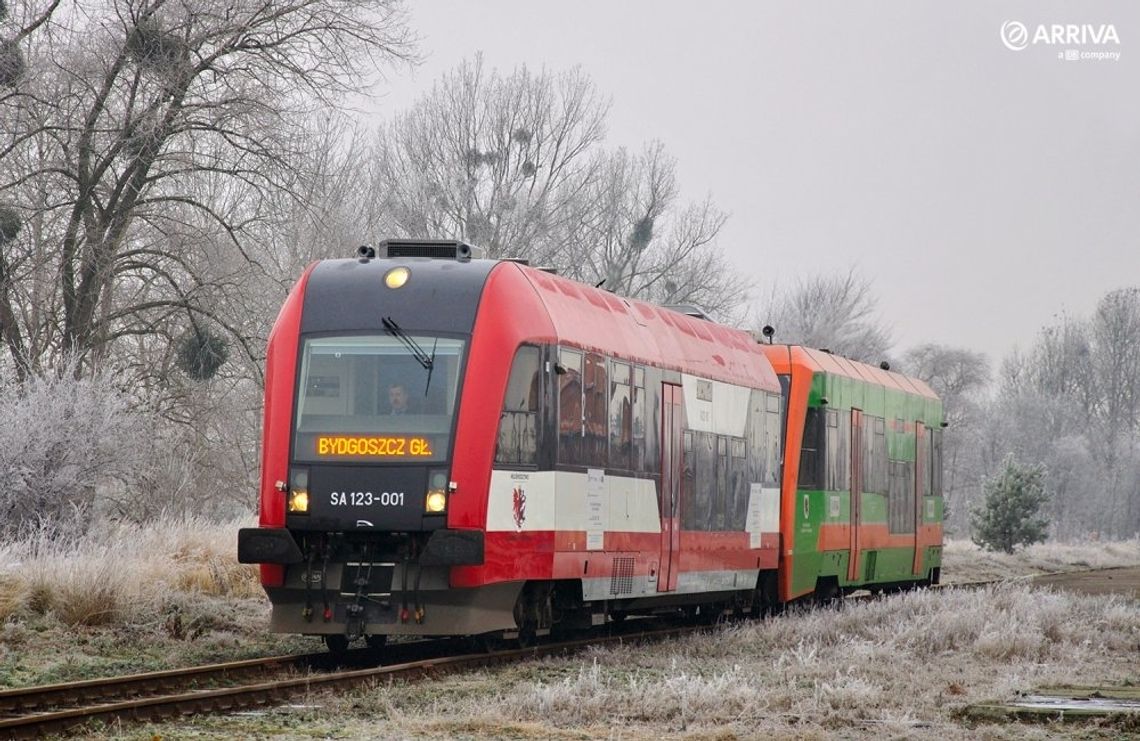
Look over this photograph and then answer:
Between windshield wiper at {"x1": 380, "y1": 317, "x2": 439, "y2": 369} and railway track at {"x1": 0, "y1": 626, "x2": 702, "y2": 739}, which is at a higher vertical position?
windshield wiper at {"x1": 380, "y1": 317, "x2": 439, "y2": 369}

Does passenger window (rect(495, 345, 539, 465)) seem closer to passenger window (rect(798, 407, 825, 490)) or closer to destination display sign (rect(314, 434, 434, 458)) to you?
destination display sign (rect(314, 434, 434, 458))

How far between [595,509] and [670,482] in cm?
232

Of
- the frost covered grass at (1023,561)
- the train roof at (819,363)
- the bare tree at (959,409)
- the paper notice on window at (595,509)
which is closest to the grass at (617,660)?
the paper notice on window at (595,509)

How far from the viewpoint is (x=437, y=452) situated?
45.4 ft

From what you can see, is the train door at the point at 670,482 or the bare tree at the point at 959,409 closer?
the train door at the point at 670,482

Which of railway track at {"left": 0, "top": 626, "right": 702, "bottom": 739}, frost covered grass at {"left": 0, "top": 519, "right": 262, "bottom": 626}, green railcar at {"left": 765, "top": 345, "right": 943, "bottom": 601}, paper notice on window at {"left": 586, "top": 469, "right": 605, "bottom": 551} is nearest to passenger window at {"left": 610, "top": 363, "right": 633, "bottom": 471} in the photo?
paper notice on window at {"left": 586, "top": 469, "right": 605, "bottom": 551}

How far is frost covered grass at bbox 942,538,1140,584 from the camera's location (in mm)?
40562

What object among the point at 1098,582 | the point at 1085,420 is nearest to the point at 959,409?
the point at 1085,420

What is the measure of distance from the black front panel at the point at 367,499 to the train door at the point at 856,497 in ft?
38.7

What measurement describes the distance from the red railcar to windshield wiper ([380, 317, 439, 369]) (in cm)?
2

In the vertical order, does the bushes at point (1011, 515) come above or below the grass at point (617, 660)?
above

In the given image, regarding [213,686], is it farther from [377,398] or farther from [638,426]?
[638,426]

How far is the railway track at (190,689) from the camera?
10086mm

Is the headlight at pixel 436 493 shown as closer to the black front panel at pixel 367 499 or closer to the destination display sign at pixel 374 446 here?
the black front panel at pixel 367 499
